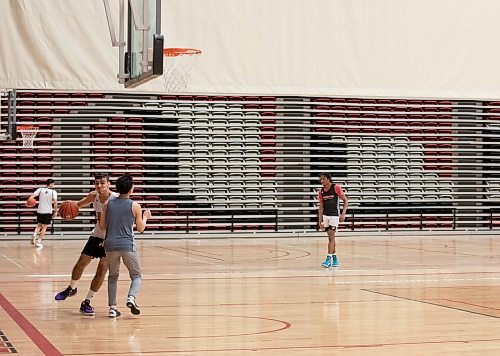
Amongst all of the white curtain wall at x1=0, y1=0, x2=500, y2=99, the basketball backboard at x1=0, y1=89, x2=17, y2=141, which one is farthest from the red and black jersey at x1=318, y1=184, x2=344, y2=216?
the basketball backboard at x1=0, y1=89, x2=17, y2=141

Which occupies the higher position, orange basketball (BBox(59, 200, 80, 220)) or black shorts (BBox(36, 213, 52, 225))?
orange basketball (BBox(59, 200, 80, 220))

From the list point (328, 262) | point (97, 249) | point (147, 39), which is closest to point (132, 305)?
point (97, 249)

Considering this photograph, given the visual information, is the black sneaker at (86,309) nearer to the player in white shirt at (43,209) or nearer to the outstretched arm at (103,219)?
the outstretched arm at (103,219)

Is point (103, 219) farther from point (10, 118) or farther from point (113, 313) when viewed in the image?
point (10, 118)

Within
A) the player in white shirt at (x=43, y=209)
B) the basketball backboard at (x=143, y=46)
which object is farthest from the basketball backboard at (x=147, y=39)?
the player in white shirt at (x=43, y=209)

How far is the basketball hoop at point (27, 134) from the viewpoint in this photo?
82.9ft

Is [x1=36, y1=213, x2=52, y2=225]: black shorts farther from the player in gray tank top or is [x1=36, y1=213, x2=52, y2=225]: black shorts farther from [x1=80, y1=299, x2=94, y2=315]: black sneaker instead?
the player in gray tank top

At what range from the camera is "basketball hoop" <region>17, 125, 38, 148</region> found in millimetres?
25272

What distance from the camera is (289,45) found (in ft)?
76.8

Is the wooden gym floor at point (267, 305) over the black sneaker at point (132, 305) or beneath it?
beneath

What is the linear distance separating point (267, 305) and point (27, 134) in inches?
584

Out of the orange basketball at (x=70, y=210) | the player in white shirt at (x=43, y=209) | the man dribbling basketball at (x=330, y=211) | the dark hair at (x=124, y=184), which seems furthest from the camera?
the player in white shirt at (x=43, y=209)

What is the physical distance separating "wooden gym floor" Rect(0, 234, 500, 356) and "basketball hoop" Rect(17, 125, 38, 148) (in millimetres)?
3626

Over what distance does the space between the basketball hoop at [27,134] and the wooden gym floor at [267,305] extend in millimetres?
3626
